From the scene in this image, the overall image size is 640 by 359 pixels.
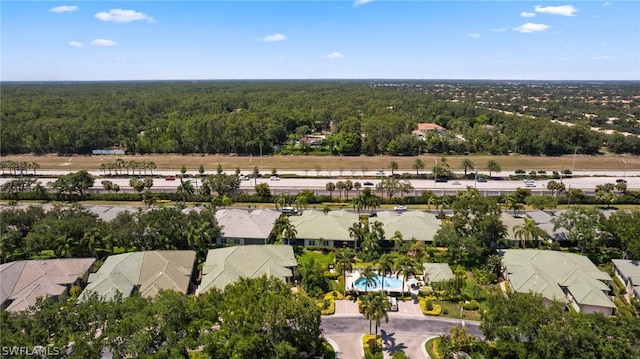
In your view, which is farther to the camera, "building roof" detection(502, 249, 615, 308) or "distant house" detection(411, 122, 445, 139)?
"distant house" detection(411, 122, 445, 139)

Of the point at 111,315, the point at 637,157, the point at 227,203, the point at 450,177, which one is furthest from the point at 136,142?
the point at 637,157

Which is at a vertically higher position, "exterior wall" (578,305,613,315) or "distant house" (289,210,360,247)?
"distant house" (289,210,360,247)

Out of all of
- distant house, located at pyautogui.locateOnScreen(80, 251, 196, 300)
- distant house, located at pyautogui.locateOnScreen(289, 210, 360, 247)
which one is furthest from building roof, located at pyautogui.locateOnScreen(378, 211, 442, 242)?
distant house, located at pyautogui.locateOnScreen(80, 251, 196, 300)

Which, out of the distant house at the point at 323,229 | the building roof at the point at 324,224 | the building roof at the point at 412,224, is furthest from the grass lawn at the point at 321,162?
the building roof at the point at 412,224

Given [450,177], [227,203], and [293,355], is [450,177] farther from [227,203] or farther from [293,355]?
[293,355]

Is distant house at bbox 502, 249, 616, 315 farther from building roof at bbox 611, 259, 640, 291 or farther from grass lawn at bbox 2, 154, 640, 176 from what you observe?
grass lawn at bbox 2, 154, 640, 176

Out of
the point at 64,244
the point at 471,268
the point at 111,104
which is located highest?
the point at 111,104
